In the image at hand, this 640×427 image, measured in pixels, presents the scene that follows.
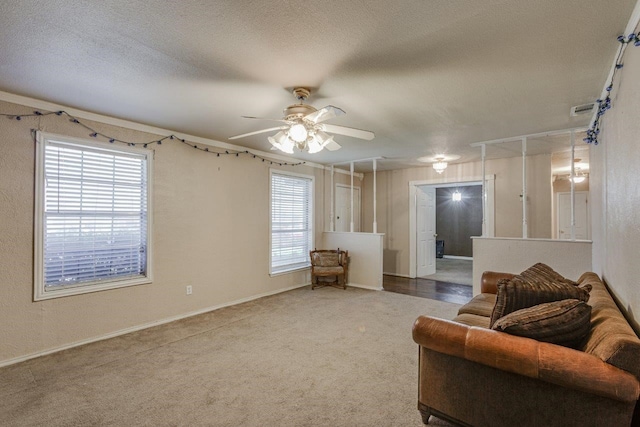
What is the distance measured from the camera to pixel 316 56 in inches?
84.9

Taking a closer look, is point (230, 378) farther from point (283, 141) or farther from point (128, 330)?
point (283, 141)

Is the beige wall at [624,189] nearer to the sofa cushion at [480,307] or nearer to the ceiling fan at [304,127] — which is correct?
the sofa cushion at [480,307]

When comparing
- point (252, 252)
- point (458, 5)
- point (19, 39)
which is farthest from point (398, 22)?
point (252, 252)

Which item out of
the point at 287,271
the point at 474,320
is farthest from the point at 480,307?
the point at 287,271

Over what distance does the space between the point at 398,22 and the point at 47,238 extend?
3.56 meters

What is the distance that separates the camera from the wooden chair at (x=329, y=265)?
556cm

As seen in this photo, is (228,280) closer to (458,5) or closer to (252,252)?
(252,252)

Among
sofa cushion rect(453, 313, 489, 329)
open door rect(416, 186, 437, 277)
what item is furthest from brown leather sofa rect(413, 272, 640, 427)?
open door rect(416, 186, 437, 277)

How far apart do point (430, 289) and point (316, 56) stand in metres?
4.74

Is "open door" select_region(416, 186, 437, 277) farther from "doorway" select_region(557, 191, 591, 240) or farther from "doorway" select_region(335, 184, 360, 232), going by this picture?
"doorway" select_region(557, 191, 591, 240)

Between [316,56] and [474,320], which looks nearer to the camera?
[316,56]

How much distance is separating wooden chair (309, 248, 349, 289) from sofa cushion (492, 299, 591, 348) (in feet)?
13.1

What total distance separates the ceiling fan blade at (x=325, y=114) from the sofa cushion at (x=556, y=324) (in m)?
1.71

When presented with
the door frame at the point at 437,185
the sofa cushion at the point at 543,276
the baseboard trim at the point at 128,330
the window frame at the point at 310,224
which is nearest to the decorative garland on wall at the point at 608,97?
the sofa cushion at the point at 543,276
